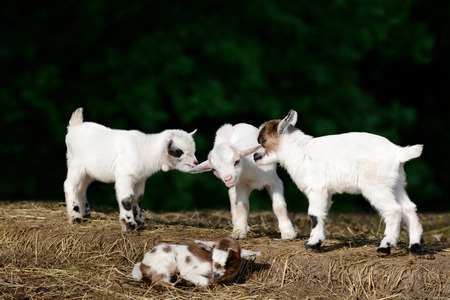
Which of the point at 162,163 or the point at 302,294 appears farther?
the point at 162,163

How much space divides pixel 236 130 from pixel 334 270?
245cm

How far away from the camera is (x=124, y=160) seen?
23.5 ft

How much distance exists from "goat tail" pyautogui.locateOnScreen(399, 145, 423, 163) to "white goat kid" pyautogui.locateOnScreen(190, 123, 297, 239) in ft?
5.09

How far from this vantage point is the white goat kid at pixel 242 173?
21.5 feet

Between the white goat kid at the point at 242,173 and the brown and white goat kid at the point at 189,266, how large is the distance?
997mm

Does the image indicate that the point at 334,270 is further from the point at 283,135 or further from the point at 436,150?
the point at 436,150

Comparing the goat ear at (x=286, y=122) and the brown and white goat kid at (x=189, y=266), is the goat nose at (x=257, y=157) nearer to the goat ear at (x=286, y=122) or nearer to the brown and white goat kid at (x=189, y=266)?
the goat ear at (x=286, y=122)

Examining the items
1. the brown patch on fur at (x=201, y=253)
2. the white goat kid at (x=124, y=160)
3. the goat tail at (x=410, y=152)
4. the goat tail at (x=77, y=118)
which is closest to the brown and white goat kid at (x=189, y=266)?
the brown patch on fur at (x=201, y=253)

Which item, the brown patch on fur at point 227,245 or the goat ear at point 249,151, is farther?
the goat ear at point 249,151

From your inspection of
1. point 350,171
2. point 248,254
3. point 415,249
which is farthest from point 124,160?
point 415,249

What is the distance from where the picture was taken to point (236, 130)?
7.62 m

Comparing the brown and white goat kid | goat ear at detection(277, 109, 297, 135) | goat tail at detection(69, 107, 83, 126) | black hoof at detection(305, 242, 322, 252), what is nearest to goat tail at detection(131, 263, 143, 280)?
the brown and white goat kid

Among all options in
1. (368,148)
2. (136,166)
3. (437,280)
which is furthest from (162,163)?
(437,280)

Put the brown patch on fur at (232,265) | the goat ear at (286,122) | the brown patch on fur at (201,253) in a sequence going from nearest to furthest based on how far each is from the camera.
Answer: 1. the brown patch on fur at (232,265)
2. the brown patch on fur at (201,253)
3. the goat ear at (286,122)
